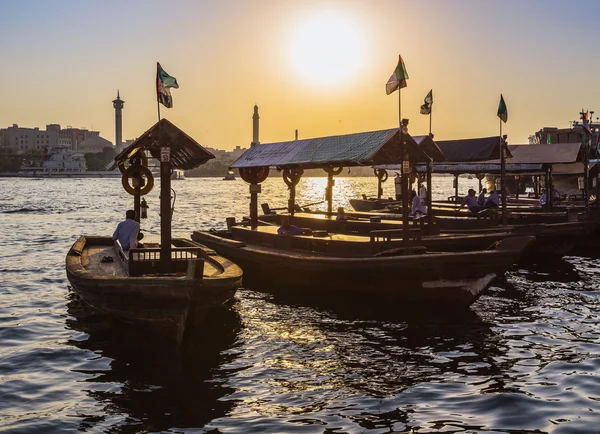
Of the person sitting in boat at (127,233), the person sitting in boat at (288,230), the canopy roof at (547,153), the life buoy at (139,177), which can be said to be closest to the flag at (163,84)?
the person sitting in boat at (127,233)

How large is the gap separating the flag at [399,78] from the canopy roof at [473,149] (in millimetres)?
7278

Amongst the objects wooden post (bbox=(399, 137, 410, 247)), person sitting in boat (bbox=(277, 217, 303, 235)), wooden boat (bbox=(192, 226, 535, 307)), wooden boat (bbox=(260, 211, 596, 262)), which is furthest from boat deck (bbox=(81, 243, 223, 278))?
wooden boat (bbox=(260, 211, 596, 262))

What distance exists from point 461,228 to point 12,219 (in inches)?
1411

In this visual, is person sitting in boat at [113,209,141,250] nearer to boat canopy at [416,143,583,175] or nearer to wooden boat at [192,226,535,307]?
wooden boat at [192,226,535,307]

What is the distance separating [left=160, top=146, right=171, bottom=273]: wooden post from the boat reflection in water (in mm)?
1504

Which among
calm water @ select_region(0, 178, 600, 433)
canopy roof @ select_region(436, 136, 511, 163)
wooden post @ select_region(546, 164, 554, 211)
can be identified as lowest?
calm water @ select_region(0, 178, 600, 433)

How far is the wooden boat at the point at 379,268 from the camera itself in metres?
14.4

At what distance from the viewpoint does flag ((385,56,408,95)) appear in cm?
1692

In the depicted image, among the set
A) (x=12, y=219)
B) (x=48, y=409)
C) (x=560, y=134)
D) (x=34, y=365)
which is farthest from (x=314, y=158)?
(x=560, y=134)

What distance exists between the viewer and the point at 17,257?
25938mm

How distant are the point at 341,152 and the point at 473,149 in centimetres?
790

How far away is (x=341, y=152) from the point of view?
19156 mm

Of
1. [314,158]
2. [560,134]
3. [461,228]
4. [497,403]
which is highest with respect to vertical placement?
[560,134]

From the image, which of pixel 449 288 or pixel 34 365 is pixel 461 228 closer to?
pixel 449 288
